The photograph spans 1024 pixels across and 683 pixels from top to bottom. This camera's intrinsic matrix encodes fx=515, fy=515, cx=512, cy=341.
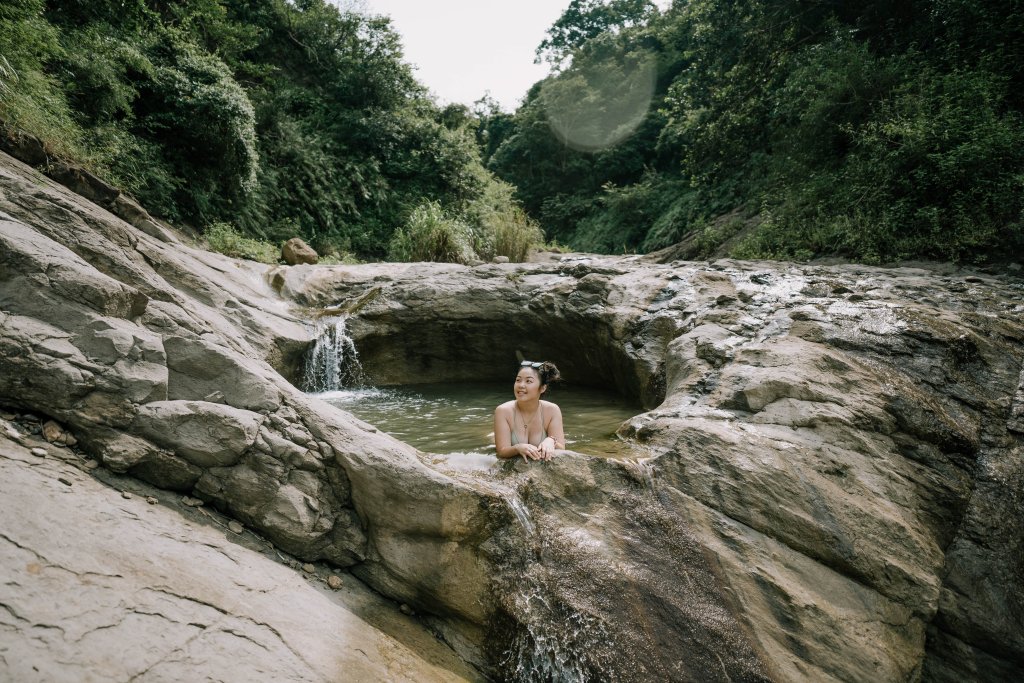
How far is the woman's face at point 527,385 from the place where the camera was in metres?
3.63

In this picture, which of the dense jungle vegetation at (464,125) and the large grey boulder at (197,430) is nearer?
the large grey boulder at (197,430)

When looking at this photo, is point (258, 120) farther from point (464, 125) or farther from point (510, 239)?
point (510, 239)

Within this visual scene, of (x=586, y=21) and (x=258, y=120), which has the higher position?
(x=586, y=21)

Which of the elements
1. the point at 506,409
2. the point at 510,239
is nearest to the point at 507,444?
the point at 506,409

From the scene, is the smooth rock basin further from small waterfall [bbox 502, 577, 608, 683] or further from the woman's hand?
small waterfall [bbox 502, 577, 608, 683]

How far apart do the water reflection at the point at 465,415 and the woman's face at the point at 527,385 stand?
47 cm

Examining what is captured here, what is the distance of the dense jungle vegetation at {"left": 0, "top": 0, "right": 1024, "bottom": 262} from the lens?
287 inches

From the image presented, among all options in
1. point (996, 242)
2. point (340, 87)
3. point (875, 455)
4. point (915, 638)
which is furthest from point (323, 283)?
point (340, 87)

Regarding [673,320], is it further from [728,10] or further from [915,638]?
[728,10]

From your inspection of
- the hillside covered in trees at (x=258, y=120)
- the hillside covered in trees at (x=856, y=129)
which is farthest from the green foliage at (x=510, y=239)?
the hillside covered in trees at (x=856, y=129)

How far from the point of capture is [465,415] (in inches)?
230

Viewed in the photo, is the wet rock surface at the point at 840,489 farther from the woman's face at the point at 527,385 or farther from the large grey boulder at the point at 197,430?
the large grey boulder at the point at 197,430

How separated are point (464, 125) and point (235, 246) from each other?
11297mm

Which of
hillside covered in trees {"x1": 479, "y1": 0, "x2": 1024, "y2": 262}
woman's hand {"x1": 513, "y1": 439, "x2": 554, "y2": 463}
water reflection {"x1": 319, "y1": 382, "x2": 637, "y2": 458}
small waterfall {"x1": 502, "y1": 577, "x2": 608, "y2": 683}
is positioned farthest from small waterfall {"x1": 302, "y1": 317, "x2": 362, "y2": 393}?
hillside covered in trees {"x1": 479, "y1": 0, "x2": 1024, "y2": 262}
